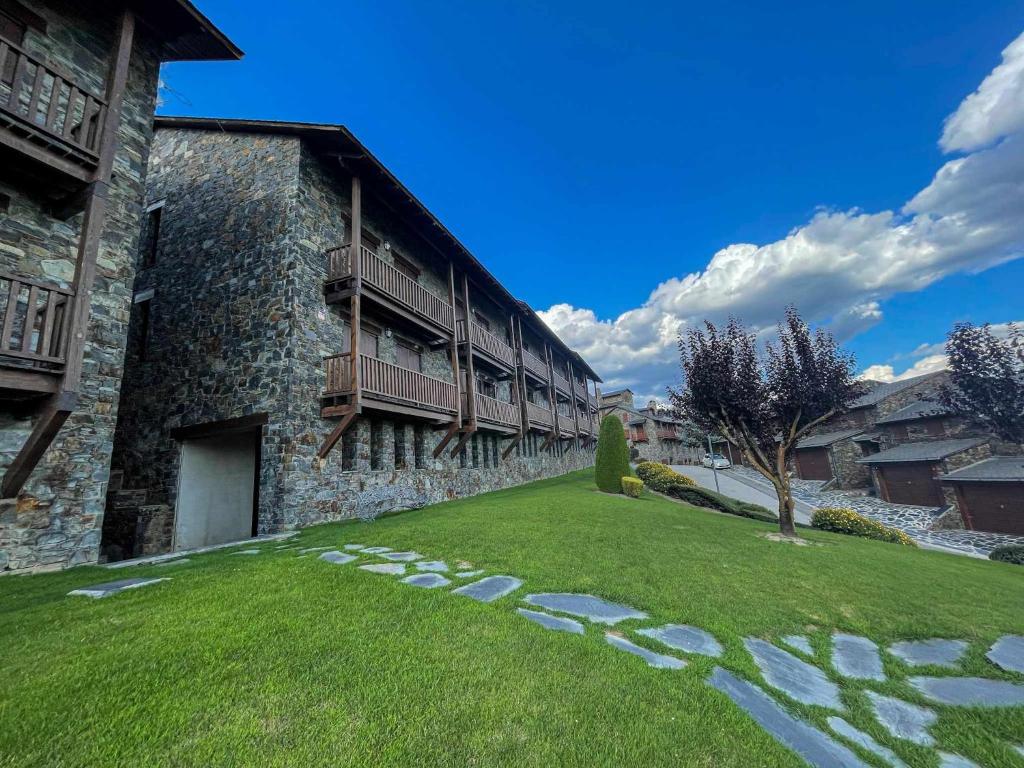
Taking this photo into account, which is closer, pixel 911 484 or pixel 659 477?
pixel 659 477

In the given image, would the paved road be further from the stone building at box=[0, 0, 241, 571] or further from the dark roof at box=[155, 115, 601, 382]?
the stone building at box=[0, 0, 241, 571]

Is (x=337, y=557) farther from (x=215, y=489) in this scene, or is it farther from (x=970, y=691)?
(x=215, y=489)

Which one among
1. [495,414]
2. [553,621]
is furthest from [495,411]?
[553,621]

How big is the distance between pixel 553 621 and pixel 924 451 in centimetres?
2956

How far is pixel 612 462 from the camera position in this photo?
17531 millimetres

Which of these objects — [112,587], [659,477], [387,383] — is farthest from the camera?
[659,477]

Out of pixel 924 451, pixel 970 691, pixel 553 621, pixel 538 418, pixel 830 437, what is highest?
pixel 538 418

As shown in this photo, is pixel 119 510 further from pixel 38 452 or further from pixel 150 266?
pixel 150 266

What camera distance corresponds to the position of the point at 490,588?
509 centimetres

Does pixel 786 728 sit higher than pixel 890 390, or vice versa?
pixel 890 390

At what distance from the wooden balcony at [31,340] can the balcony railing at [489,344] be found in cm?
1186

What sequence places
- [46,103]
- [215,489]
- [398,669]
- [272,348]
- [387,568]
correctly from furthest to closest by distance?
[215,489]
[272,348]
[46,103]
[387,568]
[398,669]

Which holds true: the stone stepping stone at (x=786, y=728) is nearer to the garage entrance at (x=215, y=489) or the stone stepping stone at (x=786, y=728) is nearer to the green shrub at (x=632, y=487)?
the garage entrance at (x=215, y=489)

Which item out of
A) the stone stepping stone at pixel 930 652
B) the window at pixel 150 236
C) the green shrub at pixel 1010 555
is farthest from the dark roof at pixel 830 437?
the window at pixel 150 236
